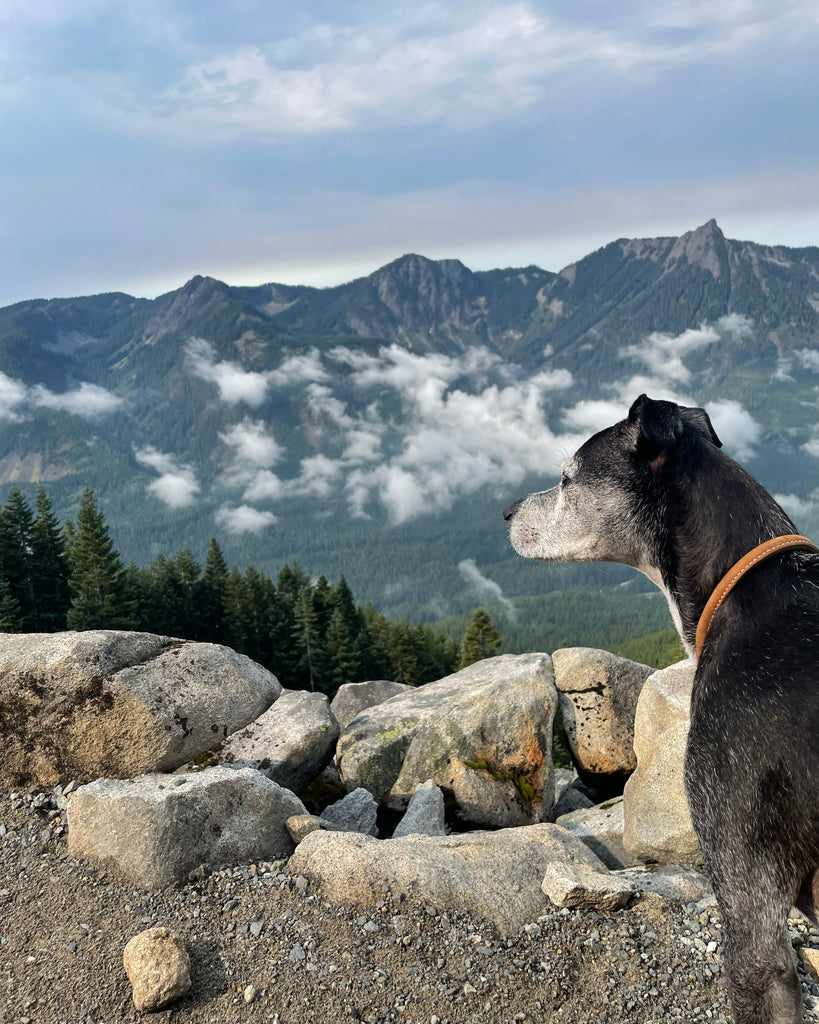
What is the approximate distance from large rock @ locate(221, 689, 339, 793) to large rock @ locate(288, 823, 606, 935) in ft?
12.0

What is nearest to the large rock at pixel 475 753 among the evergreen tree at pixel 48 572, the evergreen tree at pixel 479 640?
the evergreen tree at pixel 48 572

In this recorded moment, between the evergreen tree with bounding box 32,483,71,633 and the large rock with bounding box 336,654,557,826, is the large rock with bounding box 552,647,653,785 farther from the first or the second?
the evergreen tree with bounding box 32,483,71,633

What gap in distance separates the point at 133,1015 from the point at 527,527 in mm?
6562

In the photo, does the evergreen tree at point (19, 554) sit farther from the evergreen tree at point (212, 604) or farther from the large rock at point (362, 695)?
the large rock at point (362, 695)

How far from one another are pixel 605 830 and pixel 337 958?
404 inches

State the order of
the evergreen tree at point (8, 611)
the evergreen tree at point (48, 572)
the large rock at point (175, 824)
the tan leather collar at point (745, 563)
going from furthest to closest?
the evergreen tree at point (48, 572)
the evergreen tree at point (8, 611)
the large rock at point (175, 824)
the tan leather collar at point (745, 563)

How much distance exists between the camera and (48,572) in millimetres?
54469

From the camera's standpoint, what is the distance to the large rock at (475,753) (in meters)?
16.2

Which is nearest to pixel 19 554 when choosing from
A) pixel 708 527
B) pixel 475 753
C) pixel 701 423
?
pixel 475 753

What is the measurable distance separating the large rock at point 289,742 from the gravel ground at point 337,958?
3.79 meters

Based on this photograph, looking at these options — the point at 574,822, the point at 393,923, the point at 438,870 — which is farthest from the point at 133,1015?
the point at 574,822

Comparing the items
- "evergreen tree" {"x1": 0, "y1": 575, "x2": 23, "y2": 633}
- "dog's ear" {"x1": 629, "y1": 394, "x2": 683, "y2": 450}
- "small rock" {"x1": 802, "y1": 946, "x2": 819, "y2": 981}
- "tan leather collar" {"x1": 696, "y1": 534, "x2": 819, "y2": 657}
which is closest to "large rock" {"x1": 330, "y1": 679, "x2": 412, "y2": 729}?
"evergreen tree" {"x1": 0, "y1": 575, "x2": 23, "y2": 633}

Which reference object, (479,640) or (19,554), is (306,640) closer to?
(479,640)

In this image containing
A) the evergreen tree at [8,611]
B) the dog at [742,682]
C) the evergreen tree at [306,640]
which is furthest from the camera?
the evergreen tree at [306,640]
